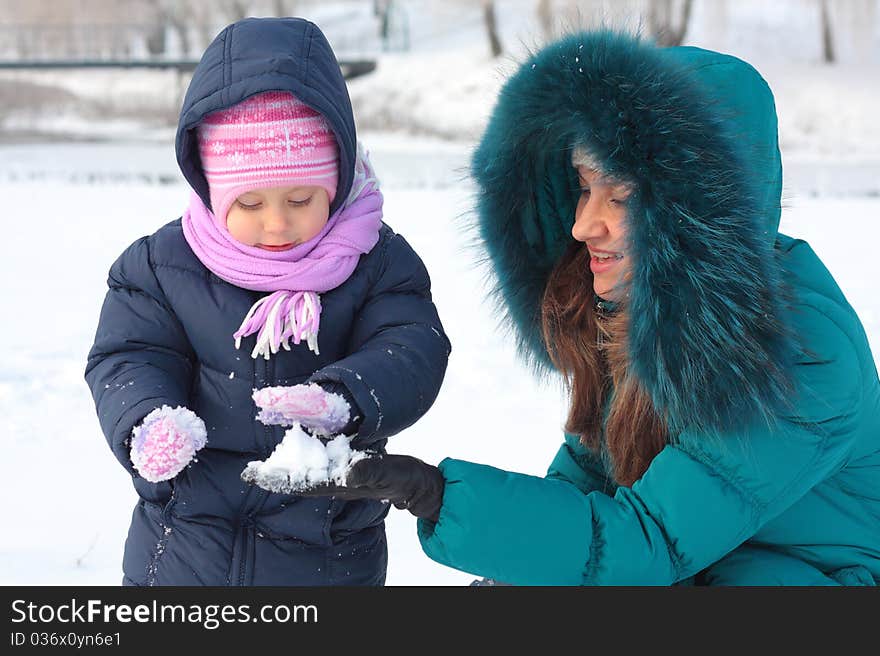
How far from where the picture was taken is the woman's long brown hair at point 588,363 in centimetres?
216

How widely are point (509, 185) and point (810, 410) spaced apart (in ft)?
2.43

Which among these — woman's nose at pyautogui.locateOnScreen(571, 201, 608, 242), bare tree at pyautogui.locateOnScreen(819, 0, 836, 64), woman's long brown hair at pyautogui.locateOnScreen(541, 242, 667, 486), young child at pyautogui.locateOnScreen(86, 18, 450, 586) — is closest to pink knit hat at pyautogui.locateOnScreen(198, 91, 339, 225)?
young child at pyautogui.locateOnScreen(86, 18, 450, 586)

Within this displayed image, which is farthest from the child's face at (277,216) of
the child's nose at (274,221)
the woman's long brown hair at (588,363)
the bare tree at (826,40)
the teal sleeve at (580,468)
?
the bare tree at (826,40)

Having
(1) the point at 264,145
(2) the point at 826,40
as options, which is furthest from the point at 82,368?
(2) the point at 826,40

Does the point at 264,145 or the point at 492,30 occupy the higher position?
the point at 492,30

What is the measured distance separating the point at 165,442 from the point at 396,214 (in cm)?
750

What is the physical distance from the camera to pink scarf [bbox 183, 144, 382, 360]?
1926mm

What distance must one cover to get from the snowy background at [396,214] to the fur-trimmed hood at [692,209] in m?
0.24

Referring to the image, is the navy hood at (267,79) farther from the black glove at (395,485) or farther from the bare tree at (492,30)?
the bare tree at (492,30)

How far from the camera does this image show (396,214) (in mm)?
9180

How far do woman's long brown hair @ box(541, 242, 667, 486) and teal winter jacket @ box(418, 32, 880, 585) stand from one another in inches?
6.4

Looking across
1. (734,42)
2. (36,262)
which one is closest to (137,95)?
(734,42)

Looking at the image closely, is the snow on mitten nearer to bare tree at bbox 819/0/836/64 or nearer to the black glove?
the black glove

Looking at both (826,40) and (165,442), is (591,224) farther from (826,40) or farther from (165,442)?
(826,40)
